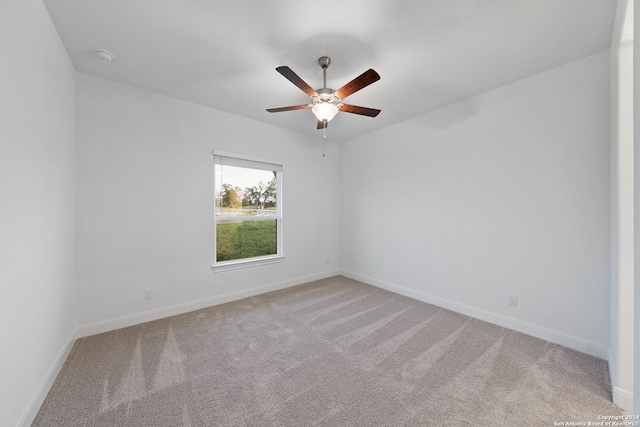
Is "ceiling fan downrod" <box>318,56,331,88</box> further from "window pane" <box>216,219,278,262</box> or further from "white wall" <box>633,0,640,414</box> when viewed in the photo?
"window pane" <box>216,219,278,262</box>

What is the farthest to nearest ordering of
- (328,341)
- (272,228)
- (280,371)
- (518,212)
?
(272,228), (518,212), (328,341), (280,371)

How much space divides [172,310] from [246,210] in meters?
1.63

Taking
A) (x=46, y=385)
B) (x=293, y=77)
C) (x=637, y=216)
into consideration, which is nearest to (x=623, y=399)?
(x=637, y=216)

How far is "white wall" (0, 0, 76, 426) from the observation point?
4.43ft

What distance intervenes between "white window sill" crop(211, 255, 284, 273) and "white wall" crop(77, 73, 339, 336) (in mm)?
75

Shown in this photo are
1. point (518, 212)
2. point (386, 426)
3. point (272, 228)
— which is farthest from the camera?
point (272, 228)

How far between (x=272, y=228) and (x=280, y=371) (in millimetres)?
2445

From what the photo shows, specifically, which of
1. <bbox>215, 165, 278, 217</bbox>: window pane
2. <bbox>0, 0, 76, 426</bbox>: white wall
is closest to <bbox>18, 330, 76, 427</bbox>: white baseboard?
<bbox>0, 0, 76, 426</bbox>: white wall

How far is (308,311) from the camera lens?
3264 mm

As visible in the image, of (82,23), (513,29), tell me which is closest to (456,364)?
(513,29)

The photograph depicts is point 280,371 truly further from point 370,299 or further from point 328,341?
point 370,299

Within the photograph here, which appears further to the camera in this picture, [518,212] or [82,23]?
[518,212]

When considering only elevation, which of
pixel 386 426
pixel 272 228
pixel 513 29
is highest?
pixel 513 29

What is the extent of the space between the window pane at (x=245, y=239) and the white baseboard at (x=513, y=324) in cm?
207
